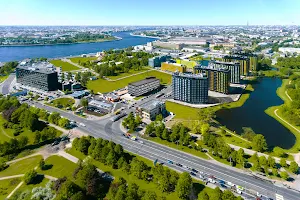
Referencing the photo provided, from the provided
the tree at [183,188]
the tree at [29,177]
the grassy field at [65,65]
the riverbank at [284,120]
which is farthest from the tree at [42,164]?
the grassy field at [65,65]

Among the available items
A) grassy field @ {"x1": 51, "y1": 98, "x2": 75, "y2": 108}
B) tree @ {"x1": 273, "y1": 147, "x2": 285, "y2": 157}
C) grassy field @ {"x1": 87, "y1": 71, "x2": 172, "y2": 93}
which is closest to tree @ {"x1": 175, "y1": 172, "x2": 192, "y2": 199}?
tree @ {"x1": 273, "y1": 147, "x2": 285, "y2": 157}

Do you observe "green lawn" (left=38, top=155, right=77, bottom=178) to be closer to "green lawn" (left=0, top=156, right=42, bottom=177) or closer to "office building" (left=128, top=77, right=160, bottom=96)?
"green lawn" (left=0, top=156, right=42, bottom=177)

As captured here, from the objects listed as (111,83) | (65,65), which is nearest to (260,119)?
(111,83)

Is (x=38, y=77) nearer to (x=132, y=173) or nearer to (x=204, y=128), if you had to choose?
(x=132, y=173)

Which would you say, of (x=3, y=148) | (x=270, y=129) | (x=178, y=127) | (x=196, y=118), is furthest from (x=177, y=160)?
(x=3, y=148)

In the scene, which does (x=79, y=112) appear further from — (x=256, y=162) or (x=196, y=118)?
(x=256, y=162)

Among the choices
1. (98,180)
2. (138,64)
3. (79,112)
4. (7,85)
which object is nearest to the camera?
(98,180)
